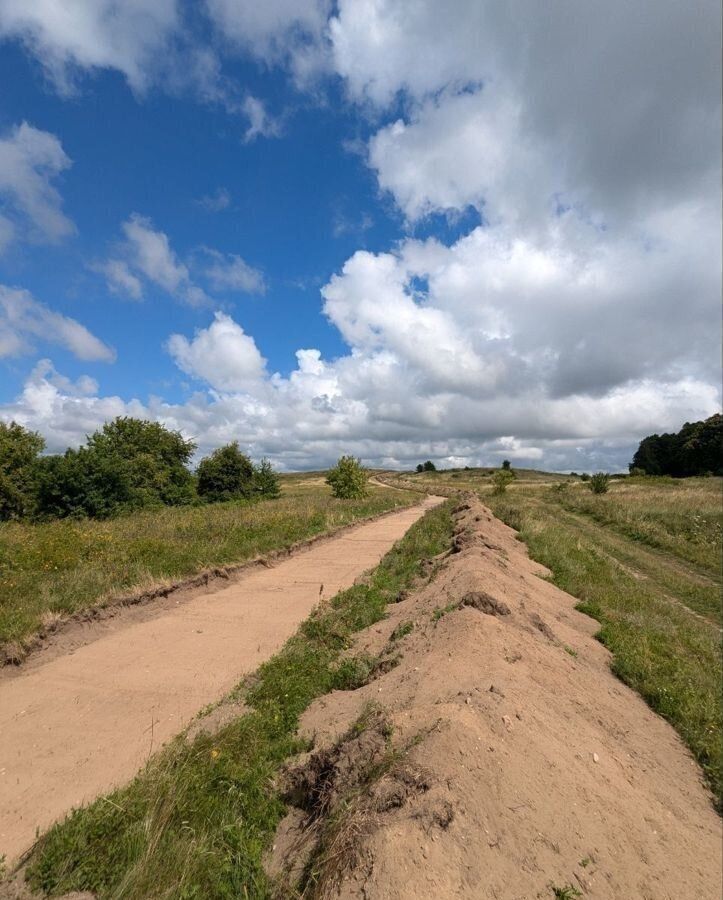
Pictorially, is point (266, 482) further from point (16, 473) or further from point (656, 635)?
point (656, 635)

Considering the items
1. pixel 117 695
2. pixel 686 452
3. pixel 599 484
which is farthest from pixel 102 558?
pixel 686 452

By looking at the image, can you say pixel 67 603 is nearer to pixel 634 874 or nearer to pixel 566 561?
pixel 634 874

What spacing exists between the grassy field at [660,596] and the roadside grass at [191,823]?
4661 mm

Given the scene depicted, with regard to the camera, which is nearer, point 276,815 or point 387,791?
point 387,791

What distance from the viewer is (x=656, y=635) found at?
856 centimetres

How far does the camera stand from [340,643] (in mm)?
7660

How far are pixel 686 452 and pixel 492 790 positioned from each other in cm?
8928

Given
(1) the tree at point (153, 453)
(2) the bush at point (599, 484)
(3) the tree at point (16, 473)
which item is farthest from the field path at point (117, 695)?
(2) the bush at point (599, 484)

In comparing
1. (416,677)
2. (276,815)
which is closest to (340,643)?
(416,677)

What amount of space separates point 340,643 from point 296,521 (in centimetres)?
1280

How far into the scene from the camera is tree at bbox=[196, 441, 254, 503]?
42531 mm

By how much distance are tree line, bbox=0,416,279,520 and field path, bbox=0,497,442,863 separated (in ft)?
60.0

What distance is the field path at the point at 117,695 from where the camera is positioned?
14.3ft

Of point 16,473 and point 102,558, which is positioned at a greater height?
point 16,473
